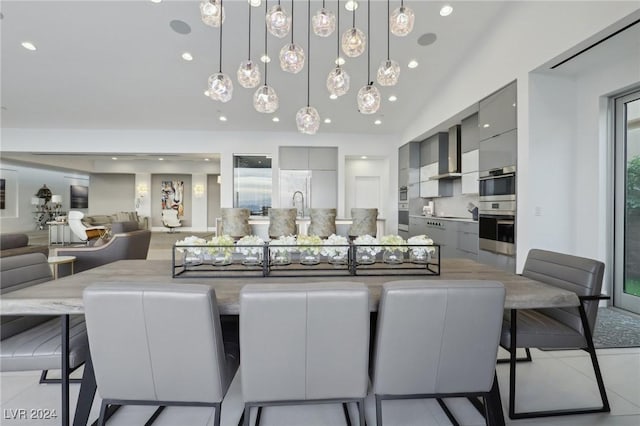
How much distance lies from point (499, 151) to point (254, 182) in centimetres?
539

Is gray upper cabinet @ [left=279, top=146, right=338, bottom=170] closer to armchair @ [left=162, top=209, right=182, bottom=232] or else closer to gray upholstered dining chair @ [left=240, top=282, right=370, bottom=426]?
armchair @ [left=162, top=209, right=182, bottom=232]

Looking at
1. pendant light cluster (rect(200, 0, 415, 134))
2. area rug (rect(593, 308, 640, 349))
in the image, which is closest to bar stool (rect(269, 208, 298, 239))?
pendant light cluster (rect(200, 0, 415, 134))

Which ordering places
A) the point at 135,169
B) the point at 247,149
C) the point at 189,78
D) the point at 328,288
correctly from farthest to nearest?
the point at 135,169 < the point at 247,149 < the point at 189,78 < the point at 328,288

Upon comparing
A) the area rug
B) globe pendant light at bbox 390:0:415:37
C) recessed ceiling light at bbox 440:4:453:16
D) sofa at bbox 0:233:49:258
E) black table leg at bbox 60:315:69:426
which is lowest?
the area rug

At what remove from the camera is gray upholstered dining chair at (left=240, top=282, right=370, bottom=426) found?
1008 mm

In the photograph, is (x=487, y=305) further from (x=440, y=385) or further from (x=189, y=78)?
(x=189, y=78)

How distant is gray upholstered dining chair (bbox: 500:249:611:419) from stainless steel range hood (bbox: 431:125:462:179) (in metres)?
3.67

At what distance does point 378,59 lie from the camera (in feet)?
14.7

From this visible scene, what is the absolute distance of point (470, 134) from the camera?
4.67m

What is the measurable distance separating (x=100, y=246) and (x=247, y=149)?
4.06 metres

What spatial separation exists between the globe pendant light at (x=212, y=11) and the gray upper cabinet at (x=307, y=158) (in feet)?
17.3

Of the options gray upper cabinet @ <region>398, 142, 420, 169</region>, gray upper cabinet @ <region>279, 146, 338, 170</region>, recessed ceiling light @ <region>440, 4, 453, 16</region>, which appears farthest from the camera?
gray upper cabinet @ <region>279, 146, 338, 170</region>

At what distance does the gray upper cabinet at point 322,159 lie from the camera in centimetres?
724

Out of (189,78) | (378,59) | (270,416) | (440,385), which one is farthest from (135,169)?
(440,385)
